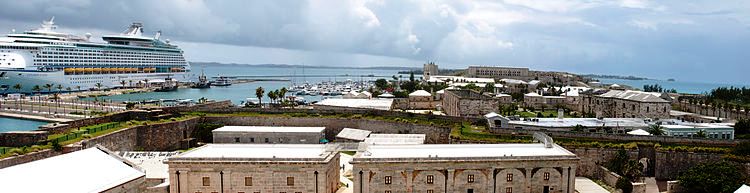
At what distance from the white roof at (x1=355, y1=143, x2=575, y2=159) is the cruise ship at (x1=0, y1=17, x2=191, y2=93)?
9346 cm

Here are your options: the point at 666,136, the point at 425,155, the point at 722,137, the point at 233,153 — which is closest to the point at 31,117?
the point at 233,153

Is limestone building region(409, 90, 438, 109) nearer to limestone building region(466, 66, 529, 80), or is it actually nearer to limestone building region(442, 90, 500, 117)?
limestone building region(442, 90, 500, 117)

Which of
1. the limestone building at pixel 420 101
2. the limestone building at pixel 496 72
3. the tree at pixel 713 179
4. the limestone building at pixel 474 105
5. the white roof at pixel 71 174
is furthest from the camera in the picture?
the limestone building at pixel 496 72

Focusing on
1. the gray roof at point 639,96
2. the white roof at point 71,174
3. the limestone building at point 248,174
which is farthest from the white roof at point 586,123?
the white roof at point 71,174

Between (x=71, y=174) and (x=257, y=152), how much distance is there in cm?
914

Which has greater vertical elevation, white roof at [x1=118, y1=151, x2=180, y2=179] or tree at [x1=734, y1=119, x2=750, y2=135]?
tree at [x1=734, y1=119, x2=750, y2=135]

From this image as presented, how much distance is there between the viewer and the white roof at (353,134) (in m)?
45.0

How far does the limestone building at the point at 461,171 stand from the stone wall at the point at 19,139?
2264 cm

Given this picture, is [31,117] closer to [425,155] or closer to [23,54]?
[23,54]

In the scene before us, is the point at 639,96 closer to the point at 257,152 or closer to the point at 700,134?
the point at 700,134

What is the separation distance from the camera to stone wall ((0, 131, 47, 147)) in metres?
33.5

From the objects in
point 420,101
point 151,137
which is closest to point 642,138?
point 151,137

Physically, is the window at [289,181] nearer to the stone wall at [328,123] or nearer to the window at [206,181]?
the window at [206,181]

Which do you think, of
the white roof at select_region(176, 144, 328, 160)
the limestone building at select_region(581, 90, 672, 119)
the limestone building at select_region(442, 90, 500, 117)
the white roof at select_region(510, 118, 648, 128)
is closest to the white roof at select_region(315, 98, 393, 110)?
the limestone building at select_region(442, 90, 500, 117)
